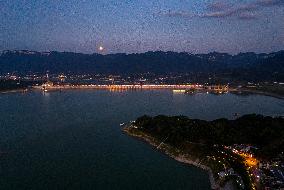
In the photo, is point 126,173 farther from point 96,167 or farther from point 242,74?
point 242,74

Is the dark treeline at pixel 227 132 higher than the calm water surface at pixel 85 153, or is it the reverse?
the dark treeline at pixel 227 132

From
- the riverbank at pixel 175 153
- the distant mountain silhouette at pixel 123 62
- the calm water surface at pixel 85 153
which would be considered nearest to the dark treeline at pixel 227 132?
the riverbank at pixel 175 153

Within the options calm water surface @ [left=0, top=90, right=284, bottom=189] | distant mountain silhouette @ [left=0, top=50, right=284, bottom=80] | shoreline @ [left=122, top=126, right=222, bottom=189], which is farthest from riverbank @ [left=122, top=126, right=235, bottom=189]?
distant mountain silhouette @ [left=0, top=50, right=284, bottom=80]

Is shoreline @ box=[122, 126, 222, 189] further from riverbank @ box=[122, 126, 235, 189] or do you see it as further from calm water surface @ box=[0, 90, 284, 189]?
calm water surface @ box=[0, 90, 284, 189]

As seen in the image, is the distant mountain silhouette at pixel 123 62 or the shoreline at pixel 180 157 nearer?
the shoreline at pixel 180 157

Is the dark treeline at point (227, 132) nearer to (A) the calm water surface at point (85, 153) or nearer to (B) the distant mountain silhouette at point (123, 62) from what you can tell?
(A) the calm water surface at point (85, 153)

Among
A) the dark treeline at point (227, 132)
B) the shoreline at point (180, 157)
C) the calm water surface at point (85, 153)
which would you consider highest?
the dark treeline at point (227, 132)

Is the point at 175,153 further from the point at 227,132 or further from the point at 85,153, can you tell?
the point at 85,153

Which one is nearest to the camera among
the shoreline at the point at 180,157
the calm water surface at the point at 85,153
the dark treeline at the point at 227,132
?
the shoreline at the point at 180,157

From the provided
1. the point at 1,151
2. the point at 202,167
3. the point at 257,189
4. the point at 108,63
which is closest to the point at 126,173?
the point at 202,167
